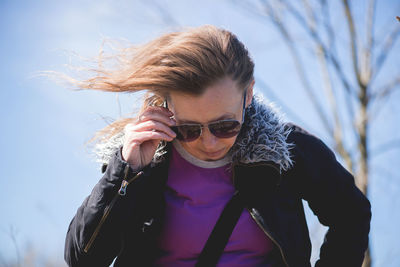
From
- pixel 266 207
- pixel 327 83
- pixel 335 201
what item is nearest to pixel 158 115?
pixel 266 207

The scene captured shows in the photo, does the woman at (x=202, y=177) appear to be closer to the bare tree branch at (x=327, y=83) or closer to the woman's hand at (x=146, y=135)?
the woman's hand at (x=146, y=135)

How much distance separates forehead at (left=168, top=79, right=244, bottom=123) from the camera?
189 centimetres

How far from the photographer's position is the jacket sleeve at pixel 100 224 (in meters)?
1.83

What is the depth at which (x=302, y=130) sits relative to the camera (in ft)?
7.36

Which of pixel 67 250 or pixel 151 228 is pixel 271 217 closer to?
pixel 151 228

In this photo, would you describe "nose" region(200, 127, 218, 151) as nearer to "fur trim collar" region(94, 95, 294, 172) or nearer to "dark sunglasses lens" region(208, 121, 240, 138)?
"dark sunglasses lens" region(208, 121, 240, 138)

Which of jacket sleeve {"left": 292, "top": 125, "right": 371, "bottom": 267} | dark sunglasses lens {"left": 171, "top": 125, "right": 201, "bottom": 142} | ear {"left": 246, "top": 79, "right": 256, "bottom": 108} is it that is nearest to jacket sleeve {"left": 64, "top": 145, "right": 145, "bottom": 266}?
dark sunglasses lens {"left": 171, "top": 125, "right": 201, "bottom": 142}

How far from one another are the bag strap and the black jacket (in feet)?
0.39

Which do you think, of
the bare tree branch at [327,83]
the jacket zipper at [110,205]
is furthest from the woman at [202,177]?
the bare tree branch at [327,83]

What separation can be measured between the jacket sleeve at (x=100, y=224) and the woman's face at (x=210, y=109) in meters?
0.38

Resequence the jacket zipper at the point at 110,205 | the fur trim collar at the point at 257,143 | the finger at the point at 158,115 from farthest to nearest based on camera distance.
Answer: the fur trim collar at the point at 257,143
the finger at the point at 158,115
the jacket zipper at the point at 110,205

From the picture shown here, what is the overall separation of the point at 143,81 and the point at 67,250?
0.97 meters

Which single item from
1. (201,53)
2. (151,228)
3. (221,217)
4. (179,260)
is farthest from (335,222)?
(201,53)

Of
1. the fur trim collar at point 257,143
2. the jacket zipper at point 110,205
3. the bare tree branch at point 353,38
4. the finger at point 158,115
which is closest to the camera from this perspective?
the jacket zipper at point 110,205
